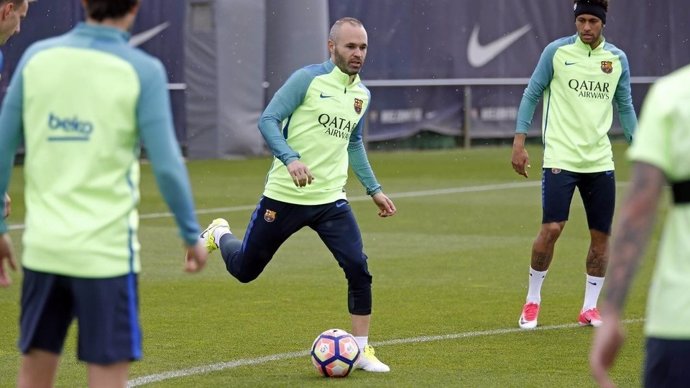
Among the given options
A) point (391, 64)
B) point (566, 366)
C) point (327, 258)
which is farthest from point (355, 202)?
point (566, 366)

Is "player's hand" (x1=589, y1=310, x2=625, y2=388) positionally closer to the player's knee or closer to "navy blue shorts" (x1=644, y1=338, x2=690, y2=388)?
"navy blue shorts" (x1=644, y1=338, x2=690, y2=388)

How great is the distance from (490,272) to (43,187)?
8.37 meters

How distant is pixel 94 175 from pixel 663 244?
2050 millimetres

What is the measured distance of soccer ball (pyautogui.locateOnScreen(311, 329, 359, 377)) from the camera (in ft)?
26.6

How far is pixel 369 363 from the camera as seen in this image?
8.34 meters

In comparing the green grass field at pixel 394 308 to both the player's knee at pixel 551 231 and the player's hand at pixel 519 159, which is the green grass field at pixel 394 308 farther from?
the player's hand at pixel 519 159

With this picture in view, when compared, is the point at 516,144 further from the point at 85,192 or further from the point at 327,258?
the point at 85,192

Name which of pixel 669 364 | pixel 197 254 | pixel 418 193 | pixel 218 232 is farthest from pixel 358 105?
pixel 418 193

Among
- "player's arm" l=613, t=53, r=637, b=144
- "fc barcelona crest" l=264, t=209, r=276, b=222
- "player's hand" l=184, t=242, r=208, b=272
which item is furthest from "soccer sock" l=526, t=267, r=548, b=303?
"player's hand" l=184, t=242, r=208, b=272

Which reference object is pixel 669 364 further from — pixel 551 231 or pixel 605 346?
pixel 551 231

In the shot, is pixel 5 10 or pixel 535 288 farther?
pixel 535 288

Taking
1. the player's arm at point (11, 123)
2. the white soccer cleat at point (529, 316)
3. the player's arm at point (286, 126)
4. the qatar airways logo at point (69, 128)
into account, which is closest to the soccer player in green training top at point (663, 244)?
the qatar airways logo at point (69, 128)

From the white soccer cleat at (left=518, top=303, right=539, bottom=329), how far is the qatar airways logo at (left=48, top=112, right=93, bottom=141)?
5480 mm

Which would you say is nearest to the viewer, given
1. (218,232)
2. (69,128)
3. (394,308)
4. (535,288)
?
(69,128)
